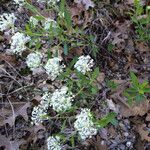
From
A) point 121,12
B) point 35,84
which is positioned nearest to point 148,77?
point 121,12

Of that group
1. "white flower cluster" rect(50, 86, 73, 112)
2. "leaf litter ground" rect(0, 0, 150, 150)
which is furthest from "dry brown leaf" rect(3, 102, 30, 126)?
"white flower cluster" rect(50, 86, 73, 112)

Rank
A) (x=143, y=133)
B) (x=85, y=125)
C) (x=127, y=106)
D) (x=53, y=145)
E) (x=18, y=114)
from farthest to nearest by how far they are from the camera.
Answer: (x=18, y=114), (x=127, y=106), (x=143, y=133), (x=53, y=145), (x=85, y=125)

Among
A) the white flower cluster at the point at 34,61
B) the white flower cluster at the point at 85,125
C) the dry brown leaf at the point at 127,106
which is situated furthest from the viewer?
the dry brown leaf at the point at 127,106

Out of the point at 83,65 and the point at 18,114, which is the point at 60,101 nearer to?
the point at 83,65

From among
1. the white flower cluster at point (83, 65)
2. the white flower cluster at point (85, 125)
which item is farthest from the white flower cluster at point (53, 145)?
the white flower cluster at point (83, 65)

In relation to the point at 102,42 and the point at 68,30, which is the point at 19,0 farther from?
the point at 102,42

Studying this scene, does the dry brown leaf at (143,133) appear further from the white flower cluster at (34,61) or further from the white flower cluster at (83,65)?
the white flower cluster at (34,61)

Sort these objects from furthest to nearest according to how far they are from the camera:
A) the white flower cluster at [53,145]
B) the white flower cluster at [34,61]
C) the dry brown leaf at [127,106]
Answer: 1. the dry brown leaf at [127,106]
2. the white flower cluster at [34,61]
3. the white flower cluster at [53,145]

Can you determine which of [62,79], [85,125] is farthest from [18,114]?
[85,125]

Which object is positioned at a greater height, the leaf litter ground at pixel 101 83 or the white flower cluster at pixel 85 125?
the white flower cluster at pixel 85 125

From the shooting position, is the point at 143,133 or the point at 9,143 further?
the point at 9,143
